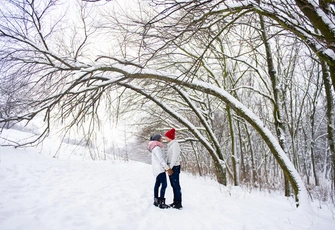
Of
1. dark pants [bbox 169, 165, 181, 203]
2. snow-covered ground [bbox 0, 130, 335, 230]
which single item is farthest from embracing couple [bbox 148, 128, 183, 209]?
snow-covered ground [bbox 0, 130, 335, 230]

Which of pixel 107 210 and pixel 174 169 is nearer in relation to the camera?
pixel 107 210

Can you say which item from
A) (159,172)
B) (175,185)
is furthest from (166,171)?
(175,185)

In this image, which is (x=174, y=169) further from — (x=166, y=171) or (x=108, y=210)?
(x=108, y=210)

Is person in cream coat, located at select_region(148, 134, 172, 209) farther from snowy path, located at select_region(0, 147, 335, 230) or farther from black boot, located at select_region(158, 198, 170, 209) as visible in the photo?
snowy path, located at select_region(0, 147, 335, 230)

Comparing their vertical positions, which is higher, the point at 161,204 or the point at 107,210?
the point at 107,210

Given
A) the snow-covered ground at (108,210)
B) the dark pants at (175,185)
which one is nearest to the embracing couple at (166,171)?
the dark pants at (175,185)

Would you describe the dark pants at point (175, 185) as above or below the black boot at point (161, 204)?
above

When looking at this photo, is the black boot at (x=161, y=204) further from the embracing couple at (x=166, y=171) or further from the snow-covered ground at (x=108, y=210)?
the snow-covered ground at (x=108, y=210)

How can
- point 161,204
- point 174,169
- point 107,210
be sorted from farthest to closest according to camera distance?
1. point 174,169
2. point 161,204
3. point 107,210

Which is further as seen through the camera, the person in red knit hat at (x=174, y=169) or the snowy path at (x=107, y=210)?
the person in red knit hat at (x=174, y=169)

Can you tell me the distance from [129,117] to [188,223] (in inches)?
264

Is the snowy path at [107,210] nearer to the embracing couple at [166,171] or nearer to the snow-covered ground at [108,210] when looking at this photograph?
the snow-covered ground at [108,210]

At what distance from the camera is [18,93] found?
5.26m

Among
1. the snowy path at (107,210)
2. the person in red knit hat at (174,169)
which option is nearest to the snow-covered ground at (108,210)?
the snowy path at (107,210)
